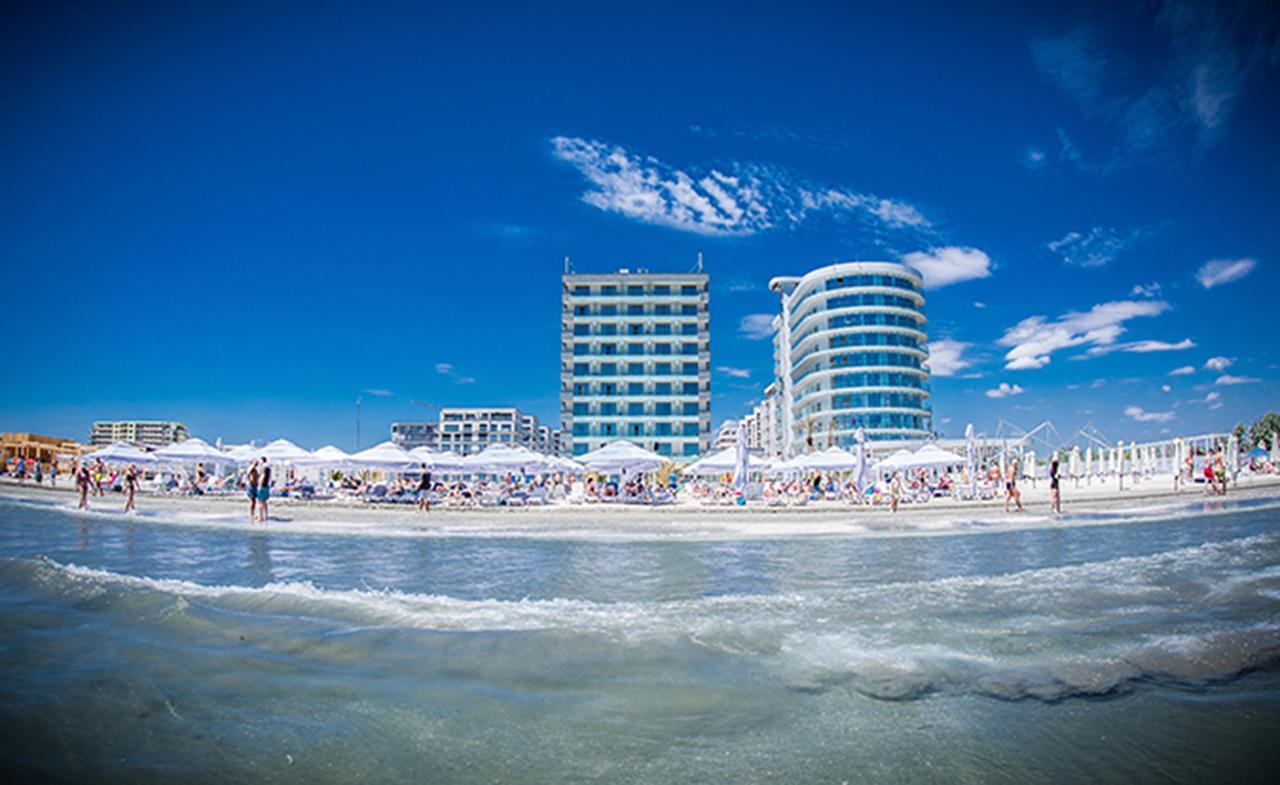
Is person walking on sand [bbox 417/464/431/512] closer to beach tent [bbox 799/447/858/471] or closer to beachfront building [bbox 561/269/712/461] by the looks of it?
beach tent [bbox 799/447/858/471]

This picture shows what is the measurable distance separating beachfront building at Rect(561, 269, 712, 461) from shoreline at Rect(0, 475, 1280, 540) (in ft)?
128

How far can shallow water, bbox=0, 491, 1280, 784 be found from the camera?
325cm

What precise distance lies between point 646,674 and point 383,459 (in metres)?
26.8

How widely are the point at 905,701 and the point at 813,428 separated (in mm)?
71214

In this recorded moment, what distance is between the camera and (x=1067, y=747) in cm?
336

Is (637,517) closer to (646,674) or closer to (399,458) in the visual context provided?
(399,458)

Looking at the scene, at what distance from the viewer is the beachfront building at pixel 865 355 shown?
219ft

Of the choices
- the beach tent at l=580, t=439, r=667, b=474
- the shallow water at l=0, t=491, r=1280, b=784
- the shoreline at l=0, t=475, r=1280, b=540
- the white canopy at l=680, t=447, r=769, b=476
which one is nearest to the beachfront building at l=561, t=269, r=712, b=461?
the white canopy at l=680, t=447, r=769, b=476

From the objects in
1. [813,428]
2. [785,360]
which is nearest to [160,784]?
[813,428]

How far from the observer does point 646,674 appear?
468cm

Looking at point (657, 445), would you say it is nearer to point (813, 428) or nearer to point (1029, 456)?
point (813, 428)

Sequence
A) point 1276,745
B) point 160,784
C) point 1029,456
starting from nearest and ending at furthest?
point 160,784
point 1276,745
point 1029,456

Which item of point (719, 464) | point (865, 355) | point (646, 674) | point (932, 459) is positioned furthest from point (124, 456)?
point (865, 355)

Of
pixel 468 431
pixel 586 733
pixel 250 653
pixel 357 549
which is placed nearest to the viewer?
pixel 586 733
